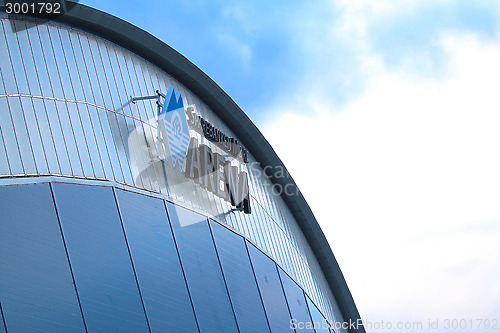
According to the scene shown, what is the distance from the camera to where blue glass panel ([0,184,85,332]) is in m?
14.5

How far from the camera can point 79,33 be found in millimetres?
22266

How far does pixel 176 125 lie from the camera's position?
23.8 meters

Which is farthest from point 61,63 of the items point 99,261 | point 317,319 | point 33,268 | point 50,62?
point 317,319

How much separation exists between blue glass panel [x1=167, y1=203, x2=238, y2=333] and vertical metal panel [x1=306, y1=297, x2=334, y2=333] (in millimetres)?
7644

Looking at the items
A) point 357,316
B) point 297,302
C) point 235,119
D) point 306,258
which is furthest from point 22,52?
point 357,316

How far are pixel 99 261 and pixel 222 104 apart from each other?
42.9 feet

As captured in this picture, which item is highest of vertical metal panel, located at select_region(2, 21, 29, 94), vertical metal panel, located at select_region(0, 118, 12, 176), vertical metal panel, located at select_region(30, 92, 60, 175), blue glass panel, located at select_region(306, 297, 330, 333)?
vertical metal panel, located at select_region(2, 21, 29, 94)

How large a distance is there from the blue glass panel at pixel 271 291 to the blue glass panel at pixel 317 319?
120 inches

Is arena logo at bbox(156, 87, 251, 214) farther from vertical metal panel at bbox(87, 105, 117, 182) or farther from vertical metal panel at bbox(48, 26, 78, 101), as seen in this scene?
vertical metal panel at bbox(48, 26, 78, 101)

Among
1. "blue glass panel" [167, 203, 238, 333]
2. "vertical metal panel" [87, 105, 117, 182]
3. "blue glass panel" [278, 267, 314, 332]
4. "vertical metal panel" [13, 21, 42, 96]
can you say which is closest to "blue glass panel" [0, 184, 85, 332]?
"vertical metal panel" [87, 105, 117, 182]

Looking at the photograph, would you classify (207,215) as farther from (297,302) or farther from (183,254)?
(297,302)

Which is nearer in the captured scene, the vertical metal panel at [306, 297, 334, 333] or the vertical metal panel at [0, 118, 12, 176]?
the vertical metal panel at [0, 118, 12, 176]

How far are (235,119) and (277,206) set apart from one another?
494 centimetres

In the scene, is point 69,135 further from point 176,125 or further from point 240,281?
point 240,281
